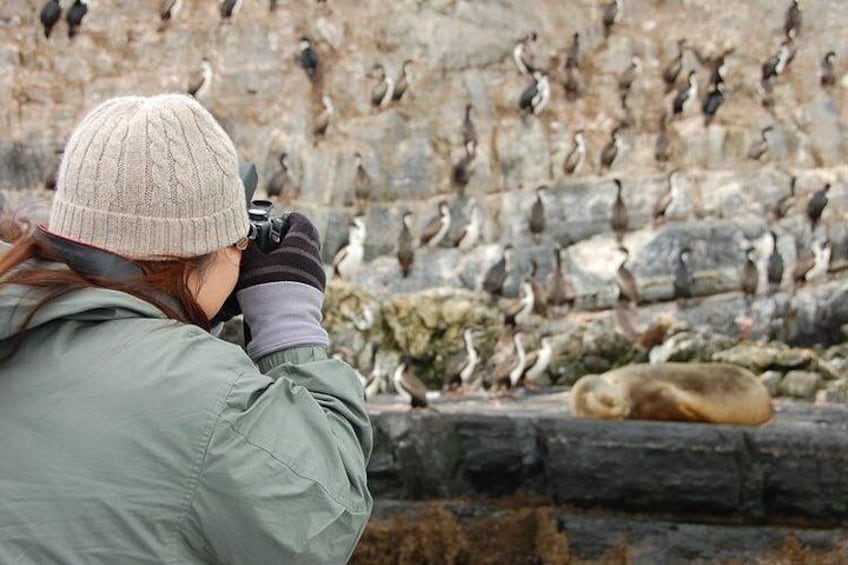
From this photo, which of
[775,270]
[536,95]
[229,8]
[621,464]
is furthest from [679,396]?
[229,8]

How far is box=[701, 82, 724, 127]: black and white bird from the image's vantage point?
17625 mm

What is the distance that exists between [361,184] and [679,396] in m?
10.6

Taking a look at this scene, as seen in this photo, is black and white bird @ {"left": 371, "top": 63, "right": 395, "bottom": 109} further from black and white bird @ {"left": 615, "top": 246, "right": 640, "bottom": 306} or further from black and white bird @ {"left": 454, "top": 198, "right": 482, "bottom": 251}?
black and white bird @ {"left": 615, "top": 246, "right": 640, "bottom": 306}

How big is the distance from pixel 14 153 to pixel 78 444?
1712 cm

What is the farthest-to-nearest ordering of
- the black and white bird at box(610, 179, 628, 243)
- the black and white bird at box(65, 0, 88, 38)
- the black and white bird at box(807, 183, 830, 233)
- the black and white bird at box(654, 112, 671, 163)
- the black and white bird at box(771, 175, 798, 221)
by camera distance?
the black and white bird at box(65, 0, 88, 38), the black and white bird at box(654, 112, 671, 163), the black and white bird at box(771, 175, 798, 221), the black and white bird at box(610, 179, 628, 243), the black and white bird at box(807, 183, 830, 233)

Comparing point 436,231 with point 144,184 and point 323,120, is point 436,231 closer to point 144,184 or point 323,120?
point 323,120

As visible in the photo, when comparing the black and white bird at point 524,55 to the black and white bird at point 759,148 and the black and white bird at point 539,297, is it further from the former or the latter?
the black and white bird at point 539,297

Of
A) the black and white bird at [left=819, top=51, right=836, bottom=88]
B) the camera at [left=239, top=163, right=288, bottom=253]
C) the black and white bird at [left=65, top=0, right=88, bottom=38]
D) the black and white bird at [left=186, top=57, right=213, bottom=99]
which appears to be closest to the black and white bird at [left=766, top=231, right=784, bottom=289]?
the black and white bird at [left=819, top=51, right=836, bottom=88]

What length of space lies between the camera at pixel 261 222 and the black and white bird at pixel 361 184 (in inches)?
605

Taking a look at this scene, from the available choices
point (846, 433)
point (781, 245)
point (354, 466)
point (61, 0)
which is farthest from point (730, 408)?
point (61, 0)

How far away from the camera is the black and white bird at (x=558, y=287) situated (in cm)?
1442

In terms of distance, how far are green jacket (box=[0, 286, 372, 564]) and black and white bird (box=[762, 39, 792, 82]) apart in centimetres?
1780

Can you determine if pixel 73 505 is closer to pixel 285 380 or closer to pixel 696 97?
pixel 285 380

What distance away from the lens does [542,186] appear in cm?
1681
